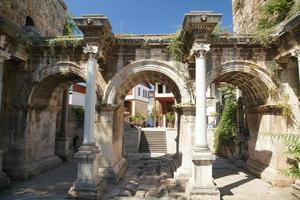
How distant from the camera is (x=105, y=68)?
27.5 ft

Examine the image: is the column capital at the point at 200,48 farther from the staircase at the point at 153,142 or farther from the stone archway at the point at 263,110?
the staircase at the point at 153,142

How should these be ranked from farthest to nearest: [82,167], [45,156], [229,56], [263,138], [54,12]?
[54,12] → [45,156] → [263,138] → [229,56] → [82,167]

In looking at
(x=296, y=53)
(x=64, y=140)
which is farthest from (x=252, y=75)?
(x=64, y=140)

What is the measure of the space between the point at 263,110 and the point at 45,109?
328 inches

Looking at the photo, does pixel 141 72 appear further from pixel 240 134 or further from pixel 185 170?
pixel 240 134

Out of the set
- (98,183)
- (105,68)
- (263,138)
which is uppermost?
(105,68)

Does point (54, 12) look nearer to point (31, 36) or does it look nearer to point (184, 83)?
point (31, 36)

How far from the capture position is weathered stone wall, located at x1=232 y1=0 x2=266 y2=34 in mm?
10166

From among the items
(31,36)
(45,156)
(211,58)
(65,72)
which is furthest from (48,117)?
(211,58)

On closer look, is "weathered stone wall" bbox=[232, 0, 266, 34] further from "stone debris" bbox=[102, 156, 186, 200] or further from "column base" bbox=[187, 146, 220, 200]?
"stone debris" bbox=[102, 156, 186, 200]

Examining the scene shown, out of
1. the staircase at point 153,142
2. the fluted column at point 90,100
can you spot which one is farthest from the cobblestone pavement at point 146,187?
the staircase at point 153,142

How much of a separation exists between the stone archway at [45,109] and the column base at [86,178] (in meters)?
2.16

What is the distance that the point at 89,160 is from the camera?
6777 mm

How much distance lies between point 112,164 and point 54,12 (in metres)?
8.60
